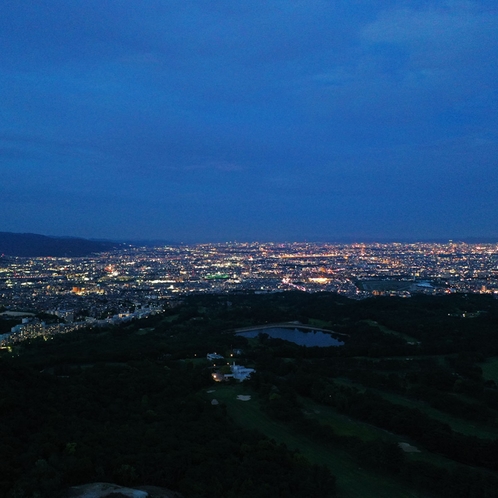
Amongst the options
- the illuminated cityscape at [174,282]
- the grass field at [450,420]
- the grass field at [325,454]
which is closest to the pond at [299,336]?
the illuminated cityscape at [174,282]

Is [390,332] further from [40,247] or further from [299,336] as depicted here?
[40,247]

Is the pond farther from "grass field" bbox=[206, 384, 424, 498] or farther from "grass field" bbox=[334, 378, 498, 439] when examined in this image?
"grass field" bbox=[206, 384, 424, 498]

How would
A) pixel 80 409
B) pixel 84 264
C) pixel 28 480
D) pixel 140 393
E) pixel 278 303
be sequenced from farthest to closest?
1. pixel 84 264
2. pixel 278 303
3. pixel 140 393
4. pixel 80 409
5. pixel 28 480

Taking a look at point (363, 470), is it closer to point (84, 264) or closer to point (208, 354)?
point (208, 354)

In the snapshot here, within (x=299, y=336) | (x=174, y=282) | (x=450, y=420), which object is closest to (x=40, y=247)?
(x=174, y=282)

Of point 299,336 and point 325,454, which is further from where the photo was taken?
point 299,336

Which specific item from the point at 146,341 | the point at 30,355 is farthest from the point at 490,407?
the point at 30,355
